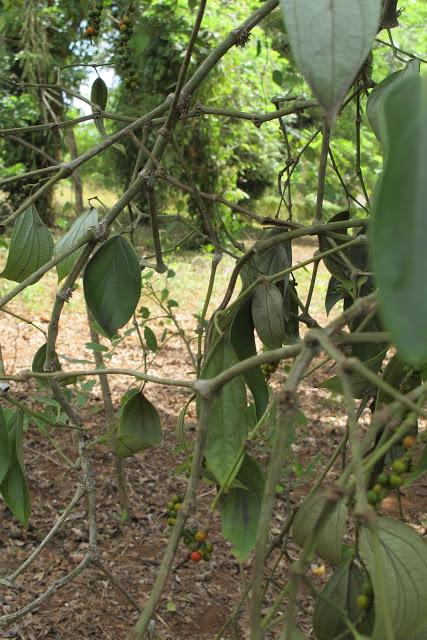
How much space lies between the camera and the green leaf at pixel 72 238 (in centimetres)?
84

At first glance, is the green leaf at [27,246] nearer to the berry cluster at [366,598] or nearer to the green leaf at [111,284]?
the green leaf at [111,284]

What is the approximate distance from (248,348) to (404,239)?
0.50 metres

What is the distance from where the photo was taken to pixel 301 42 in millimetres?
323

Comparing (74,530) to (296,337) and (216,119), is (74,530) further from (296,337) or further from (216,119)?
(216,119)

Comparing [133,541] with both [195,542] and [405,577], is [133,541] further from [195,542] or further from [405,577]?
[405,577]

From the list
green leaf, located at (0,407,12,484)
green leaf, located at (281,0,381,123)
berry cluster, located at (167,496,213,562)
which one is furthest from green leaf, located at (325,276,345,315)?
green leaf, located at (281,0,381,123)

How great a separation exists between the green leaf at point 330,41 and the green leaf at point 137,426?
48cm

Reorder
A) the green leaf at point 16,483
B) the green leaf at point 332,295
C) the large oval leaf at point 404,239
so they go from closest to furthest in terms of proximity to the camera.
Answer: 1. the large oval leaf at point 404,239
2. the green leaf at point 16,483
3. the green leaf at point 332,295

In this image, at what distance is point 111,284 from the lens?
0.74 meters

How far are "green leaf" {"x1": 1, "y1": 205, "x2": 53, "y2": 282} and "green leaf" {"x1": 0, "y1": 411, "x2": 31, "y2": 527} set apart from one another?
0.21 m

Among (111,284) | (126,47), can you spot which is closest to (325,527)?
(111,284)

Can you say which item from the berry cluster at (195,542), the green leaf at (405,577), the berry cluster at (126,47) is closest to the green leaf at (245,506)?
the berry cluster at (195,542)

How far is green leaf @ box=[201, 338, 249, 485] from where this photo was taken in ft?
1.84

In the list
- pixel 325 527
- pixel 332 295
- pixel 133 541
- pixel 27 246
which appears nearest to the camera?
pixel 325 527
